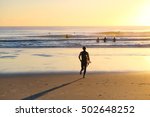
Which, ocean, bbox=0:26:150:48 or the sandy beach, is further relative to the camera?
ocean, bbox=0:26:150:48

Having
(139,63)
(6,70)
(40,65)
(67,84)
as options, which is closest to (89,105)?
(67,84)

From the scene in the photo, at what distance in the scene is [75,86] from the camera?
1566 centimetres

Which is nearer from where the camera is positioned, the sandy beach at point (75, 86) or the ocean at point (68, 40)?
the sandy beach at point (75, 86)

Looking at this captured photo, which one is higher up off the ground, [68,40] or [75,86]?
[75,86]

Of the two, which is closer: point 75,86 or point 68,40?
point 75,86

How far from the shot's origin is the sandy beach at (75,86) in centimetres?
1366

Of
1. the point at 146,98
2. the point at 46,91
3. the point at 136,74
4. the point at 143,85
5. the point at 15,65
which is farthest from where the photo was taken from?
the point at 15,65

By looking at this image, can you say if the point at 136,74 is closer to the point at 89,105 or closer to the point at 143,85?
the point at 143,85

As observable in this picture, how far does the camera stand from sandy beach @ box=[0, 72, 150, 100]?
13659 mm

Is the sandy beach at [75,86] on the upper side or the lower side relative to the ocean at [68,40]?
upper

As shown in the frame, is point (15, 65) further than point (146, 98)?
Yes

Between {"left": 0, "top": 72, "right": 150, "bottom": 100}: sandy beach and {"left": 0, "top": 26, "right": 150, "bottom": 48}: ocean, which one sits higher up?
{"left": 0, "top": 72, "right": 150, "bottom": 100}: sandy beach

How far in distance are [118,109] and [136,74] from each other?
862 centimetres

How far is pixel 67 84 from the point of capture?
16281 mm
